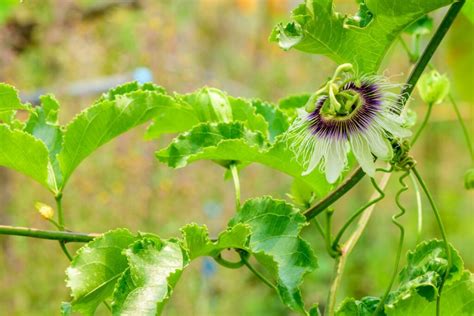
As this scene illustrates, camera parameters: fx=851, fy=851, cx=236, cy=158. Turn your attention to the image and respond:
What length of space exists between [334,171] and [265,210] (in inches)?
2.0

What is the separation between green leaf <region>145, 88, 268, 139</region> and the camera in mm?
596

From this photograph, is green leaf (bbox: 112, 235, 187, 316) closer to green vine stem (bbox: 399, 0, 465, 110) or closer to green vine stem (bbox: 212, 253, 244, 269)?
green vine stem (bbox: 212, 253, 244, 269)

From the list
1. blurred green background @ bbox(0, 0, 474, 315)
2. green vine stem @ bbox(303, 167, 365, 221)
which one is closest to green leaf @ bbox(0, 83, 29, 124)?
green vine stem @ bbox(303, 167, 365, 221)

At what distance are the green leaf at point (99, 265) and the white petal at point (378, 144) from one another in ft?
0.50

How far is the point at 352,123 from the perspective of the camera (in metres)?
0.51

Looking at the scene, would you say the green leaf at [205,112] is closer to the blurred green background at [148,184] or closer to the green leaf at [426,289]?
the green leaf at [426,289]

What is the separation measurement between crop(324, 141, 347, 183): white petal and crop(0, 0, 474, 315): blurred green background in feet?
5.07

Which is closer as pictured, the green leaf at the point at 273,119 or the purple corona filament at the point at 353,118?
the purple corona filament at the point at 353,118

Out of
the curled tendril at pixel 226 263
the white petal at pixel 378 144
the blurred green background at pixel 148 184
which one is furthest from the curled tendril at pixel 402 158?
the blurred green background at pixel 148 184

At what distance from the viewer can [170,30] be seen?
2.44 m

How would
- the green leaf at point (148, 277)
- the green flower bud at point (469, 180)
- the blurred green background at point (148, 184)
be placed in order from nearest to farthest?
the green leaf at point (148, 277)
the green flower bud at point (469, 180)
the blurred green background at point (148, 184)

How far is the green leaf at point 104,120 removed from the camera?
0.57m

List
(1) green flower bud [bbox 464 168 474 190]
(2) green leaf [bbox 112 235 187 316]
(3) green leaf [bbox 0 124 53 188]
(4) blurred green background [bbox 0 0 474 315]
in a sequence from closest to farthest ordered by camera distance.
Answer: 1. (2) green leaf [bbox 112 235 187 316]
2. (3) green leaf [bbox 0 124 53 188]
3. (1) green flower bud [bbox 464 168 474 190]
4. (4) blurred green background [bbox 0 0 474 315]

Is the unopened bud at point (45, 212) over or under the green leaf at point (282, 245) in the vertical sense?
over
